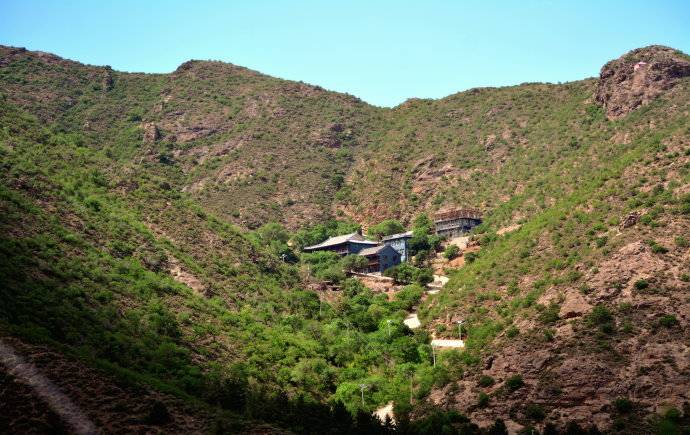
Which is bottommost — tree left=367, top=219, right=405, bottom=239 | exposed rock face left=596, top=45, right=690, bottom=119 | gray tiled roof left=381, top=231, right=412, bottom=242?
gray tiled roof left=381, top=231, right=412, bottom=242

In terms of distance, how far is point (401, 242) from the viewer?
8725 cm

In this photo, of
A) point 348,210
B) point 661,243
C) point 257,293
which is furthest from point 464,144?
point 661,243

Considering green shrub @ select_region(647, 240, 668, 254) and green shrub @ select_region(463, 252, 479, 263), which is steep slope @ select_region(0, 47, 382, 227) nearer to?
green shrub @ select_region(463, 252, 479, 263)

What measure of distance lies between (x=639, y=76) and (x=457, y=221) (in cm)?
2606

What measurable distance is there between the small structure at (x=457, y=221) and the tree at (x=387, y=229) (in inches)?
238

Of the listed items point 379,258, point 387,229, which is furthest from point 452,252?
point 387,229

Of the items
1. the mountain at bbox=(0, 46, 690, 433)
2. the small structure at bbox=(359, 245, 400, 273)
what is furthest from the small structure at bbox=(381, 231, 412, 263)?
the mountain at bbox=(0, 46, 690, 433)

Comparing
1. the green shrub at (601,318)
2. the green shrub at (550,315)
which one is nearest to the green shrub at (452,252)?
the green shrub at (550,315)

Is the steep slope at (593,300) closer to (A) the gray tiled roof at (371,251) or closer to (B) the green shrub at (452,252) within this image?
(B) the green shrub at (452,252)

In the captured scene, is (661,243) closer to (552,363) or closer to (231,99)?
(552,363)

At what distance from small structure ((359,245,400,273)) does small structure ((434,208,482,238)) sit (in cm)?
698

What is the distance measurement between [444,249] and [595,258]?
1345 inches

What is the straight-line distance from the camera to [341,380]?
53094mm

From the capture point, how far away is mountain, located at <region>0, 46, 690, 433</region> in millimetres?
39000
